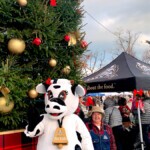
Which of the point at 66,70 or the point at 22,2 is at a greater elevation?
the point at 22,2

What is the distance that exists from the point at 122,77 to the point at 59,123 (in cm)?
228

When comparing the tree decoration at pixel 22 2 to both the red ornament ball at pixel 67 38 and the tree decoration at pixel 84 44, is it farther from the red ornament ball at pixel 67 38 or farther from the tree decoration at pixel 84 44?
the tree decoration at pixel 84 44

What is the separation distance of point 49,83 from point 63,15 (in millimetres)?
1360

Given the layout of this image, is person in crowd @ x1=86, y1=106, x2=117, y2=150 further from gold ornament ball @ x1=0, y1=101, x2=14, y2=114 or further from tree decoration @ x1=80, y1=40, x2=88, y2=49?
gold ornament ball @ x1=0, y1=101, x2=14, y2=114

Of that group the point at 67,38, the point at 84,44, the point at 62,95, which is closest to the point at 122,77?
the point at 84,44

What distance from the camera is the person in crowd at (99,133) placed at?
4.29 meters

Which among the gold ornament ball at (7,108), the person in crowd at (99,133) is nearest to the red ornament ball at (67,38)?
the person in crowd at (99,133)

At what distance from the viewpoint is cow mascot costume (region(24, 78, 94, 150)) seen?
359cm

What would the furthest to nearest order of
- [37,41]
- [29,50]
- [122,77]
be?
[122,77] < [29,50] < [37,41]

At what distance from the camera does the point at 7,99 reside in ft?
11.3

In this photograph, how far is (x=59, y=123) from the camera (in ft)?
12.1

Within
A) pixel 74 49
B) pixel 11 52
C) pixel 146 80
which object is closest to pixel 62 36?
pixel 74 49

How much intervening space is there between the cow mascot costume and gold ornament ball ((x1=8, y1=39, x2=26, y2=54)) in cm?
53

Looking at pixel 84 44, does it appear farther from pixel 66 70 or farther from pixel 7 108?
pixel 7 108
